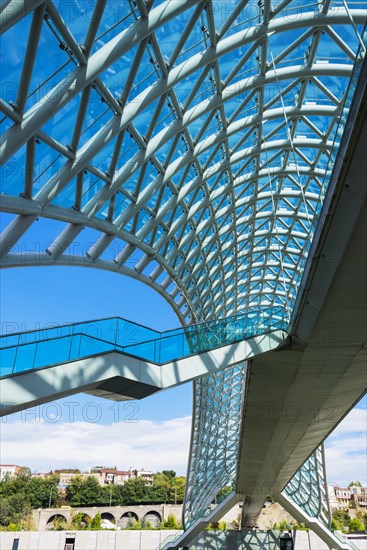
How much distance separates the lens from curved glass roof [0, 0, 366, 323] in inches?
494

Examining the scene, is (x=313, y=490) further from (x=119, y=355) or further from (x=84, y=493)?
(x=84, y=493)

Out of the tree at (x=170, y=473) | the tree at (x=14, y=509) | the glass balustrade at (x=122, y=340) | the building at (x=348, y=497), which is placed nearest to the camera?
the glass balustrade at (x=122, y=340)

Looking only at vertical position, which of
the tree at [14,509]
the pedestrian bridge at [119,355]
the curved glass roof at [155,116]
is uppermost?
the curved glass roof at [155,116]

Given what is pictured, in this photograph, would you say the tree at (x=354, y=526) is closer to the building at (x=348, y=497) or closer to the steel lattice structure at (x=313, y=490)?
the building at (x=348, y=497)

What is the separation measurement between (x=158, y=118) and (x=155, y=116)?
0.63 meters

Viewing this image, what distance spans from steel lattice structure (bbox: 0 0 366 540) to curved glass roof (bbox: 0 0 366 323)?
53mm

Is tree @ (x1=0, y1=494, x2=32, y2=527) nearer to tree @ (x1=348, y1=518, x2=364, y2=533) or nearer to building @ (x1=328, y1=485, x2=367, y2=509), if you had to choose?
tree @ (x1=348, y1=518, x2=364, y2=533)

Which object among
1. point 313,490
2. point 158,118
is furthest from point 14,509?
point 158,118

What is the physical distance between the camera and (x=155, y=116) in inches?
723

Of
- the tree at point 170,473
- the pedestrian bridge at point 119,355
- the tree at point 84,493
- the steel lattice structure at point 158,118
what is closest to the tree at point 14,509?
the tree at point 84,493

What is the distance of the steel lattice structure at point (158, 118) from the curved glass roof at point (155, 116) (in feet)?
0.18

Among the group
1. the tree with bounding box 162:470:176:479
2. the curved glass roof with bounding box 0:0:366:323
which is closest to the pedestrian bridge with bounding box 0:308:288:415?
the curved glass roof with bounding box 0:0:366:323

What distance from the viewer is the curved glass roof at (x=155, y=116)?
494 inches

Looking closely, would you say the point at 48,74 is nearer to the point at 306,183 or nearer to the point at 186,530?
the point at 306,183
